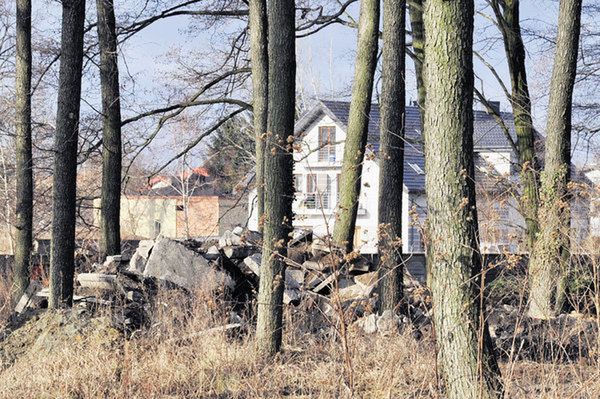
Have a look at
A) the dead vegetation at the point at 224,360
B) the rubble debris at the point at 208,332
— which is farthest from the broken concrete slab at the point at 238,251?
the rubble debris at the point at 208,332

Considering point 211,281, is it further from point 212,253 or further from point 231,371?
point 231,371

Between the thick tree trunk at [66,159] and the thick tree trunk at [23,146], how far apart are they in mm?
5335

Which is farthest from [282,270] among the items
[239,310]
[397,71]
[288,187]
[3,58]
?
[3,58]

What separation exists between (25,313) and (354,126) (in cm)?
754

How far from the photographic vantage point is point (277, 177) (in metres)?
8.27

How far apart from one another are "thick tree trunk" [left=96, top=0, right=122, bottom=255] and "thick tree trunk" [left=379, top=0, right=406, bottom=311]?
16.1 ft

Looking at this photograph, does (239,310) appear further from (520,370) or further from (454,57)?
(454,57)

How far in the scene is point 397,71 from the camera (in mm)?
12984

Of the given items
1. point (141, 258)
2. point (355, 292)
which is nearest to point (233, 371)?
point (141, 258)

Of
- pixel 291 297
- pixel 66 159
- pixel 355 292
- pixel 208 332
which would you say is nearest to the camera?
pixel 208 332

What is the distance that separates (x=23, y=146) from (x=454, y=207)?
1181 cm

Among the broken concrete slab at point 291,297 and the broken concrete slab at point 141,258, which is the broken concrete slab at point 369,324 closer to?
the broken concrete slab at point 291,297

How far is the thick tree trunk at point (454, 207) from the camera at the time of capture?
570 cm

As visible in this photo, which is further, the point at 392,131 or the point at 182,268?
the point at 392,131
